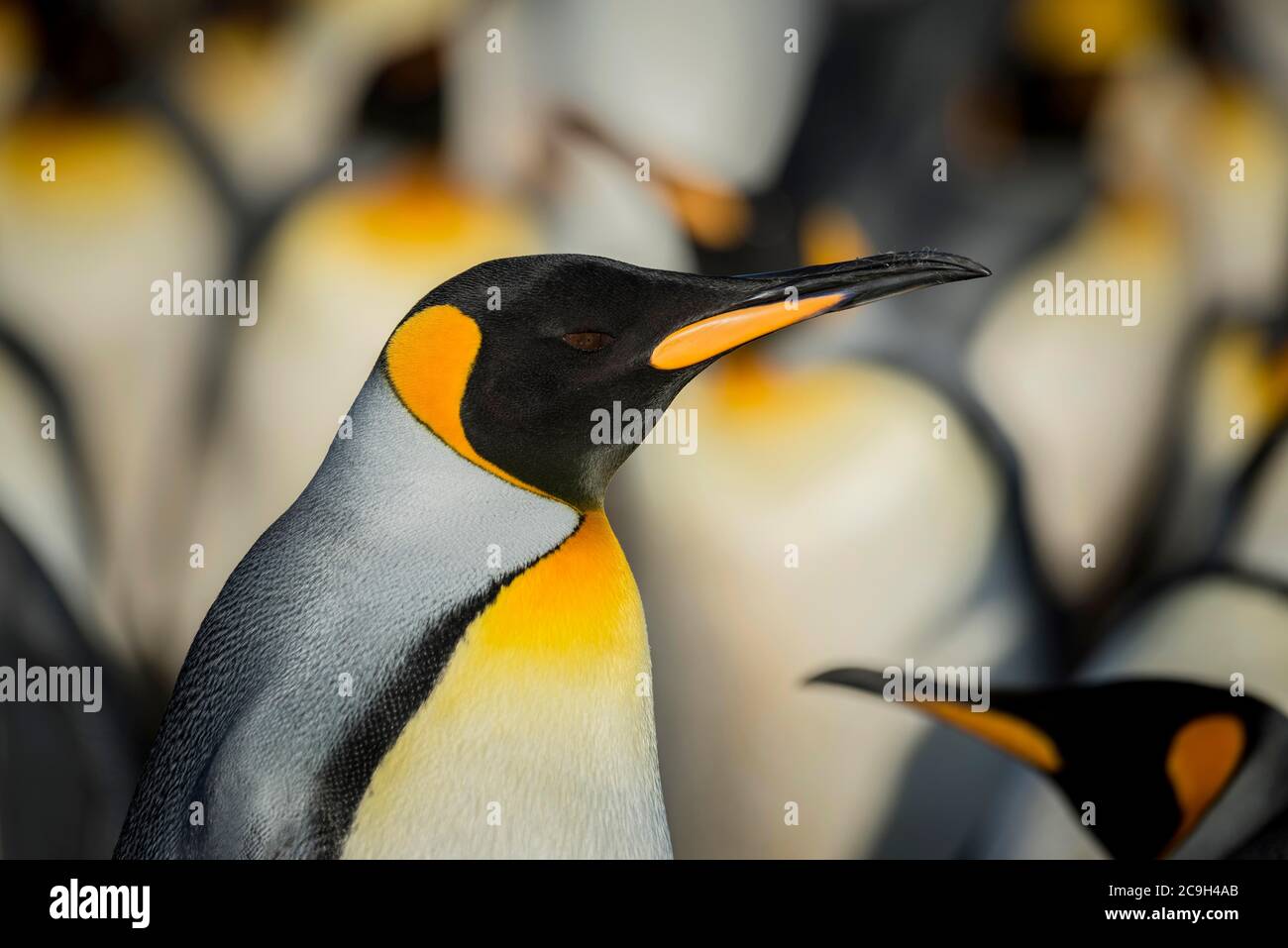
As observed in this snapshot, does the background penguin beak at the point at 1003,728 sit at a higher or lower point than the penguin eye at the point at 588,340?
lower

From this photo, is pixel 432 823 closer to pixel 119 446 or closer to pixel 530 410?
pixel 530 410

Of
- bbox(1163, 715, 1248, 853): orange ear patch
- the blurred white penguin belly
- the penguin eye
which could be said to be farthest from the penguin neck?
bbox(1163, 715, 1248, 853): orange ear patch

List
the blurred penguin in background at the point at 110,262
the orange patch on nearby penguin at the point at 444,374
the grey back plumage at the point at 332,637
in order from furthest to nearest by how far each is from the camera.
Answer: the blurred penguin in background at the point at 110,262 → the orange patch on nearby penguin at the point at 444,374 → the grey back plumage at the point at 332,637

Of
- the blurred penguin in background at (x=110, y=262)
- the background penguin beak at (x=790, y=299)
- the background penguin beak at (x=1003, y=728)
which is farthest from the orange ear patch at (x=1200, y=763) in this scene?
the blurred penguin in background at (x=110, y=262)

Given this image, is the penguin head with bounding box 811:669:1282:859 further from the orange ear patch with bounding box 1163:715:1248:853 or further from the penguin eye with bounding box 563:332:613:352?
the penguin eye with bounding box 563:332:613:352

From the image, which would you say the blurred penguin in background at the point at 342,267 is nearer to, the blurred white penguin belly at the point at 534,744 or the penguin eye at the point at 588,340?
the penguin eye at the point at 588,340

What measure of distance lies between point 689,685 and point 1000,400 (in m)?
0.71

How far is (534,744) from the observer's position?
111 centimetres

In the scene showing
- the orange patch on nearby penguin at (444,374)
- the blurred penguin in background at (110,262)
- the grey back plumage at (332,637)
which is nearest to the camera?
the grey back plumage at (332,637)

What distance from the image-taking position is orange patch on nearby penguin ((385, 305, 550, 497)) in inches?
46.4

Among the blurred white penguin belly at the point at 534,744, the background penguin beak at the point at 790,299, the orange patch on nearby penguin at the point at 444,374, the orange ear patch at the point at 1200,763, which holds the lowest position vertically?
the orange ear patch at the point at 1200,763

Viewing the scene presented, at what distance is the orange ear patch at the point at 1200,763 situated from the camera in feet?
5.98
